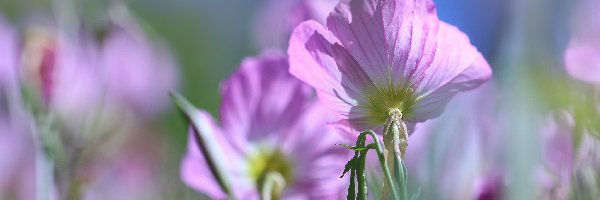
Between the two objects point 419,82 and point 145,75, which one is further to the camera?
point 145,75

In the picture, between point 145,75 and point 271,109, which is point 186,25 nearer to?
point 145,75

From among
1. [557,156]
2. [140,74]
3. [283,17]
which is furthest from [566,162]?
[140,74]

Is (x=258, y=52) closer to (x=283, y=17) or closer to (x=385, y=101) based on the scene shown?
(x=283, y=17)

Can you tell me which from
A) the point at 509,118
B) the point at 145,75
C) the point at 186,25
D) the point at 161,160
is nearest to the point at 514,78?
the point at 509,118

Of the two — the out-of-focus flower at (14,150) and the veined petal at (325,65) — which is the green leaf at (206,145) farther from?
the out-of-focus flower at (14,150)

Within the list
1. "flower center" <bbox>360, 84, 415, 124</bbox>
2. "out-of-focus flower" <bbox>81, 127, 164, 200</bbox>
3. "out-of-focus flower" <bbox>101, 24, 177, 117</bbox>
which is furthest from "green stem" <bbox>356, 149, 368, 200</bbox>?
"out-of-focus flower" <bbox>101, 24, 177, 117</bbox>

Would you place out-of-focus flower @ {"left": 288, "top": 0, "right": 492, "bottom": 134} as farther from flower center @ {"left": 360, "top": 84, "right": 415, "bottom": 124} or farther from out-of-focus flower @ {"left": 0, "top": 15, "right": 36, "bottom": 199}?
out-of-focus flower @ {"left": 0, "top": 15, "right": 36, "bottom": 199}
